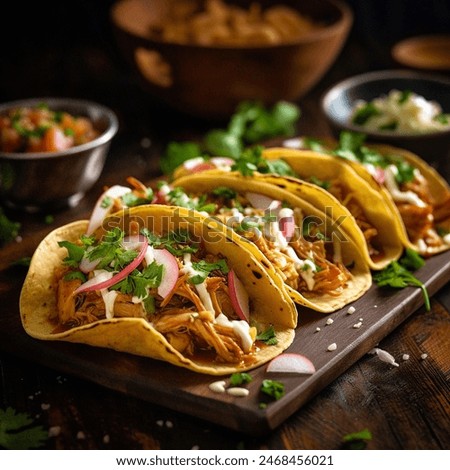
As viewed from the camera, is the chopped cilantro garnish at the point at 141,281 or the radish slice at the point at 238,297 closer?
the chopped cilantro garnish at the point at 141,281

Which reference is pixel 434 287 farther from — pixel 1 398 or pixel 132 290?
pixel 1 398

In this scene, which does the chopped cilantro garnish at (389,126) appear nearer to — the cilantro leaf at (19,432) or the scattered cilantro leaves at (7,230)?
the scattered cilantro leaves at (7,230)

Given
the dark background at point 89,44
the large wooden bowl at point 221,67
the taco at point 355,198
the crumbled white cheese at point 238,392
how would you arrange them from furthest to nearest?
the dark background at point 89,44 < the large wooden bowl at point 221,67 < the taco at point 355,198 < the crumbled white cheese at point 238,392

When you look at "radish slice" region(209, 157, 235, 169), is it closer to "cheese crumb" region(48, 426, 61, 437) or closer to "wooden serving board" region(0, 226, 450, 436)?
"wooden serving board" region(0, 226, 450, 436)

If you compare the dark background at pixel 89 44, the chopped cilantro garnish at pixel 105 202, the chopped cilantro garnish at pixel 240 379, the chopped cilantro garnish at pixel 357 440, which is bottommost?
the dark background at pixel 89 44

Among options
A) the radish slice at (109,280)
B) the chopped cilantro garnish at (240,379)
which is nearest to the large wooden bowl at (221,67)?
the radish slice at (109,280)

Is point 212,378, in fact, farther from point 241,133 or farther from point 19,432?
point 241,133
